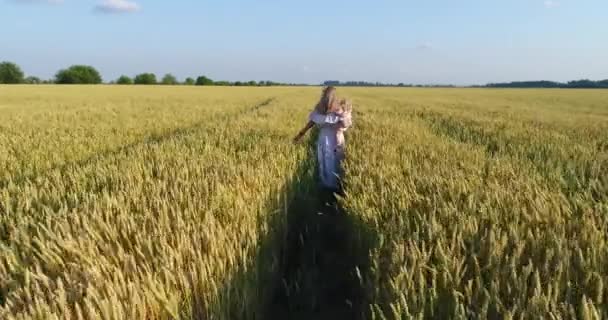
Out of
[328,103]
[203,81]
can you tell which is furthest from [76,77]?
[328,103]

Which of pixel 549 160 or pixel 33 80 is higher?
pixel 33 80

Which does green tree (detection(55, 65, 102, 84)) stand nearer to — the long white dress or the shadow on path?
the long white dress

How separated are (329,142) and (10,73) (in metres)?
109

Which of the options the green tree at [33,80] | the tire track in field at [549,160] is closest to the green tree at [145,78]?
the green tree at [33,80]

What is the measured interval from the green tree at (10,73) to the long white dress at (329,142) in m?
108

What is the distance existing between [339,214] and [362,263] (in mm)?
1534

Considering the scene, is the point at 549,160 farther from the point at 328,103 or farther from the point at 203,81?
the point at 203,81

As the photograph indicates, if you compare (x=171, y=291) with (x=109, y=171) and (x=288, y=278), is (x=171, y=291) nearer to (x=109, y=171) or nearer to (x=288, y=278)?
(x=288, y=278)

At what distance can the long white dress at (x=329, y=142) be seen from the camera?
6.00 metres

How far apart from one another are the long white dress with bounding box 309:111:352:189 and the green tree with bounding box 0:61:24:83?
108456 millimetres

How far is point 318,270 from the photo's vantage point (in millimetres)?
3381

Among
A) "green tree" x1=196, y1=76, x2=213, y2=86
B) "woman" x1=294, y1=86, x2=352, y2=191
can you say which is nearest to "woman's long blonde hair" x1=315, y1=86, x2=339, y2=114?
"woman" x1=294, y1=86, x2=352, y2=191

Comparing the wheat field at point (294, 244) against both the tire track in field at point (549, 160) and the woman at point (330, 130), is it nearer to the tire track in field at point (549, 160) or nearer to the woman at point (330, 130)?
the tire track in field at point (549, 160)

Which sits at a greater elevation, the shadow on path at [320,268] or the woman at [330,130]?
the woman at [330,130]
